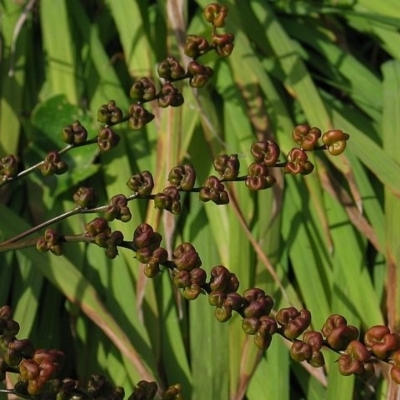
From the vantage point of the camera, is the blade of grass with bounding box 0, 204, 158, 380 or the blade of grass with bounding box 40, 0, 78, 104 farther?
the blade of grass with bounding box 40, 0, 78, 104

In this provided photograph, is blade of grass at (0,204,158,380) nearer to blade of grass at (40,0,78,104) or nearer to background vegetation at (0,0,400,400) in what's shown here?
background vegetation at (0,0,400,400)

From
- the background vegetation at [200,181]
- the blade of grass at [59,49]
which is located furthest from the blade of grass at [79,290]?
the blade of grass at [59,49]

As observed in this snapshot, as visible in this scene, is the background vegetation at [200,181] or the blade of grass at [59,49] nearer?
the background vegetation at [200,181]

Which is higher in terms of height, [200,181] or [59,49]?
[59,49]

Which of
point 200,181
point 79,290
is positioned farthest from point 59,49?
point 79,290

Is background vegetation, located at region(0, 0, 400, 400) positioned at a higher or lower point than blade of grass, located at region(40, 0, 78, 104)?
lower

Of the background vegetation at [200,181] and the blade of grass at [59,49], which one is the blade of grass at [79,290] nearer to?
the background vegetation at [200,181]

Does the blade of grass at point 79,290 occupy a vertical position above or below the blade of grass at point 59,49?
below

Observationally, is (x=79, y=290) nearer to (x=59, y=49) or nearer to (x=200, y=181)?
(x=200, y=181)

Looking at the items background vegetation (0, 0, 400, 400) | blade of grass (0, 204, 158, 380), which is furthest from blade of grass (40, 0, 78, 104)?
blade of grass (0, 204, 158, 380)
